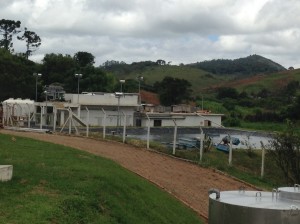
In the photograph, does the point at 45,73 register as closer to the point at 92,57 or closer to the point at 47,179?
the point at 92,57

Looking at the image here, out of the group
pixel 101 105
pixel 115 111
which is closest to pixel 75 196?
pixel 101 105

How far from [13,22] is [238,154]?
68.8 metres

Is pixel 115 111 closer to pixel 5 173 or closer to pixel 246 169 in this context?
pixel 246 169

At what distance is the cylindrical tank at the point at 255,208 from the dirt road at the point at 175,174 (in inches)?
190

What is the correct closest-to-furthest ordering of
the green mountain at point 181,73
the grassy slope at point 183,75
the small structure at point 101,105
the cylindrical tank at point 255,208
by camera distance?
1. the cylindrical tank at point 255,208
2. the small structure at point 101,105
3. the green mountain at point 181,73
4. the grassy slope at point 183,75

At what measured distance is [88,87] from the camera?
6919cm

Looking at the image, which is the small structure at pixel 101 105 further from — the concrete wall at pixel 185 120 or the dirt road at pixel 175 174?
the dirt road at pixel 175 174

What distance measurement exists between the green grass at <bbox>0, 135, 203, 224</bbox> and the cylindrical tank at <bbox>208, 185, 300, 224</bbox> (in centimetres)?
203

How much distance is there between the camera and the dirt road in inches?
→ 497

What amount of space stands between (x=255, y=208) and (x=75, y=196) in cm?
331

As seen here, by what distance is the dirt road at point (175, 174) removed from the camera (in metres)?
12.6

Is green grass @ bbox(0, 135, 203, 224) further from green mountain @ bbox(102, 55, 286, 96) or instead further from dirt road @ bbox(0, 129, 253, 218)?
green mountain @ bbox(102, 55, 286, 96)

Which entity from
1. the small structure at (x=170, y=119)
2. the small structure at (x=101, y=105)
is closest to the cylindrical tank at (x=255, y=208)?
the small structure at (x=101, y=105)

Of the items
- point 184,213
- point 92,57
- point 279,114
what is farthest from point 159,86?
point 184,213
